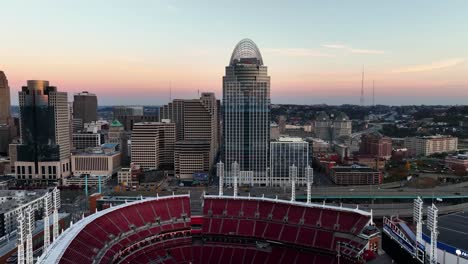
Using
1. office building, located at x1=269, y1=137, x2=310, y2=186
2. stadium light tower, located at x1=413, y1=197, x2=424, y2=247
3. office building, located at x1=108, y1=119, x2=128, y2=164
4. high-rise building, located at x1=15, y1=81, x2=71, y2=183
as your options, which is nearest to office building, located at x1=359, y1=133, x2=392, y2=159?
office building, located at x1=269, y1=137, x2=310, y2=186

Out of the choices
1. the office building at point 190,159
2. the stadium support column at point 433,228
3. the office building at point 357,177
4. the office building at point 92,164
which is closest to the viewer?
the stadium support column at point 433,228

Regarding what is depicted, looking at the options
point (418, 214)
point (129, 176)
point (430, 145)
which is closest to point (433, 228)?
point (418, 214)

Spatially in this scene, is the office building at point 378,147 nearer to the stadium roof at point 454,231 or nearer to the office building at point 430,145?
the office building at point 430,145

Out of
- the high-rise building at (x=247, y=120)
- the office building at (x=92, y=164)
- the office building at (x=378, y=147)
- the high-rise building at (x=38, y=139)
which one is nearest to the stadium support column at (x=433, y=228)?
the high-rise building at (x=247, y=120)

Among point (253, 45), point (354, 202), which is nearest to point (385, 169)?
point (354, 202)

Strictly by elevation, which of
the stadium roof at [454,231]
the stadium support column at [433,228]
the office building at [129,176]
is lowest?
the office building at [129,176]

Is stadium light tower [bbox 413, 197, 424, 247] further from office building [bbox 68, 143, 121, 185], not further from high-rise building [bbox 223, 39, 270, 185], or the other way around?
office building [bbox 68, 143, 121, 185]
